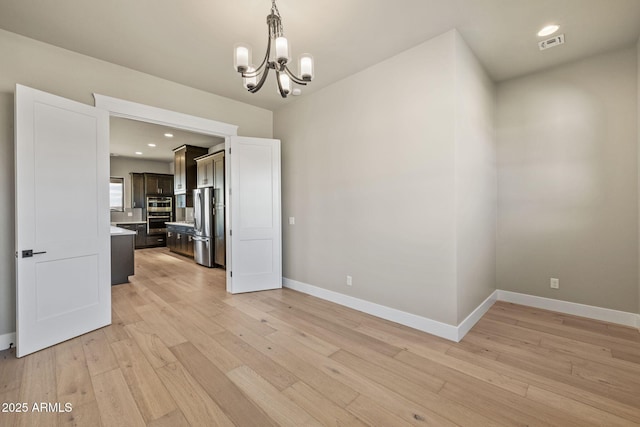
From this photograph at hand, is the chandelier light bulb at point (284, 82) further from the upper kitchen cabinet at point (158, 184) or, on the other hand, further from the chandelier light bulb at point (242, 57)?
the upper kitchen cabinet at point (158, 184)

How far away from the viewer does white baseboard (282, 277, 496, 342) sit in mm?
2686

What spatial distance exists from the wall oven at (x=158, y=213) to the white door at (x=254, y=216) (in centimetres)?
608

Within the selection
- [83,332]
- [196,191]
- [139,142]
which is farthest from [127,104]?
[139,142]

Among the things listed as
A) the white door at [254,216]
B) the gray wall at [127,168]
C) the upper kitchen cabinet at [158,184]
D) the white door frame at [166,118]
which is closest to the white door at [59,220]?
the white door frame at [166,118]

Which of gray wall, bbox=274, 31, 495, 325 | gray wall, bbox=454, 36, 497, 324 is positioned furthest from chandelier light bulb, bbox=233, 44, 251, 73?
gray wall, bbox=454, 36, 497, 324

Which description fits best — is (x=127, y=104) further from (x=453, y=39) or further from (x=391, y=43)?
(x=453, y=39)

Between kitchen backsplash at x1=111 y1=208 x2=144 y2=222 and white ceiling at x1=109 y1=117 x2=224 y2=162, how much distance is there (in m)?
1.82

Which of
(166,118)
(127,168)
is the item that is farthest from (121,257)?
A: (127,168)

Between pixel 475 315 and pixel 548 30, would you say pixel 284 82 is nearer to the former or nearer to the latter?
pixel 548 30

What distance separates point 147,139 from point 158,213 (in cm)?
324

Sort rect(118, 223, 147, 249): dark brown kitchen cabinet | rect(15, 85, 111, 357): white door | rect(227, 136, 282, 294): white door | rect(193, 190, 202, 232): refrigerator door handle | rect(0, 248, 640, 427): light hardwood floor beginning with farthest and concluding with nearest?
rect(118, 223, 147, 249): dark brown kitchen cabinet, rect(193, 190, 202, 232): refrigerator door handle, rect(227, 136, 282, 294): white door, rect(15, 85, 111, 357): white door, rect(0, 248, 640, 427): light hardwood floor

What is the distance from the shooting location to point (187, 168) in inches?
283

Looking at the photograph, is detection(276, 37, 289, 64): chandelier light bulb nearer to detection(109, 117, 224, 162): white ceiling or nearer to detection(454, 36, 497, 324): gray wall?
detection(454, 36, 497, 324): gray wall

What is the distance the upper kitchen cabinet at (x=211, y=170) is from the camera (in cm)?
597
